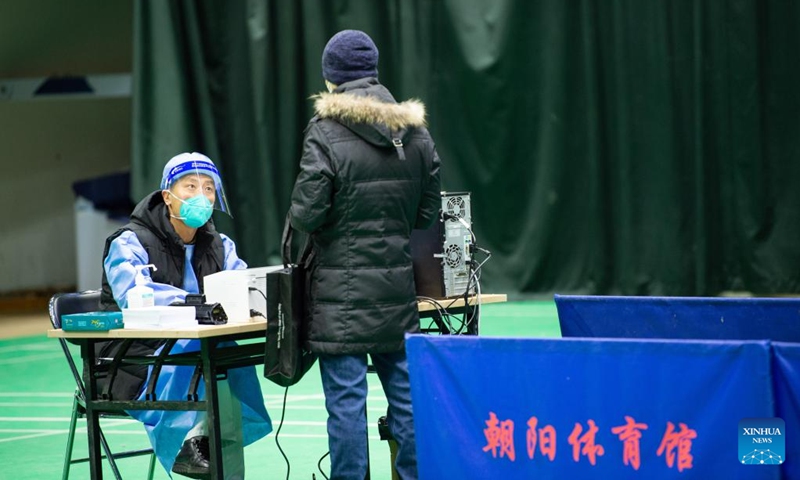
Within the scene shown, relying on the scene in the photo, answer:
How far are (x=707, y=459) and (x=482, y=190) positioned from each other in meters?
9.25

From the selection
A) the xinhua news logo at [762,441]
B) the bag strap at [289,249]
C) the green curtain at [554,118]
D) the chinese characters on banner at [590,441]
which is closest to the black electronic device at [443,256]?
the bag strap at [289,249]

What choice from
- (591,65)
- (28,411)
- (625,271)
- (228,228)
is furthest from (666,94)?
(28,411)

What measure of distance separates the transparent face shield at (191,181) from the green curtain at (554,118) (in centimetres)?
732

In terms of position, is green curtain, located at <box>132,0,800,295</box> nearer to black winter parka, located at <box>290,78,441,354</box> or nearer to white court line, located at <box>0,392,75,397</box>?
white court line, located at <box>0,392,75,397</box>

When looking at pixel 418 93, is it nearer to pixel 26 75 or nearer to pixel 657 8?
pixel 657 8

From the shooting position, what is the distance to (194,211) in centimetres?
502

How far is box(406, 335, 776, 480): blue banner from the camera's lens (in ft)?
10.9

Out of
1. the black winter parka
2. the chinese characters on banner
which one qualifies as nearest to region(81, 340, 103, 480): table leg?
the black winter parka

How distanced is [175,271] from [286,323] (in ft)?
3.07

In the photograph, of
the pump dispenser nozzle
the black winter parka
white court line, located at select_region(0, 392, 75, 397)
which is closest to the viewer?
the black winter parka

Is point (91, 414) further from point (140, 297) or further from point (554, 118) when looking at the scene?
A: point (554, 118)

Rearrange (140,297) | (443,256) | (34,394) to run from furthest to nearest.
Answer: (34,394) < (443,256) < (140,297)

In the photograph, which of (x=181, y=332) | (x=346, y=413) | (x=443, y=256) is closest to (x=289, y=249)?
(x=181, y=332)

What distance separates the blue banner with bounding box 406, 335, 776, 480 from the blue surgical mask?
5.38 feet
